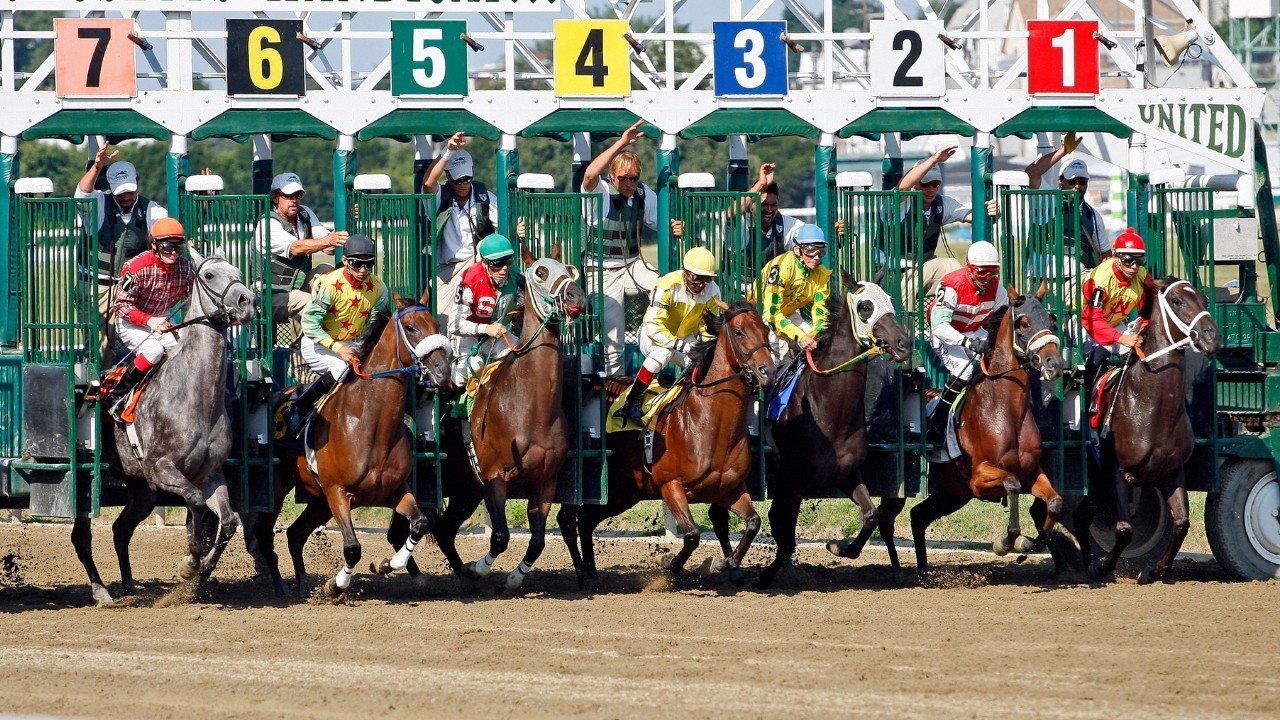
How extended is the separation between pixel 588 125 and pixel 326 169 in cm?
3430

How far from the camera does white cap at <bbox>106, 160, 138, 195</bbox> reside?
1199 cm

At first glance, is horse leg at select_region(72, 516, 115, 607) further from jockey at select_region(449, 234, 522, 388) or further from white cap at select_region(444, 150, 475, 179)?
white cap at select_region(444, 150, 475, 179)

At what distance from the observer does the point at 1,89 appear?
38.9 ft

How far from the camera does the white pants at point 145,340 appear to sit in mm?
11141

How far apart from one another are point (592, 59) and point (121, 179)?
124 inches

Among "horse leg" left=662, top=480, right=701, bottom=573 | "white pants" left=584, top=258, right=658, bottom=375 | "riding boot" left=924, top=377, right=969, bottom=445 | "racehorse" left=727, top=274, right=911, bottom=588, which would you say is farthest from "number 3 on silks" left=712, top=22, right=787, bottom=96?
"horse leg" left=662, top=480, right=701, bottom=573

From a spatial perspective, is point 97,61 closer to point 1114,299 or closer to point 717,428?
point 717,428

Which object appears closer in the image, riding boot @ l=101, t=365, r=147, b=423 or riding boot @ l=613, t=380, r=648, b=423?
riding boot @ l=101, t=365, r=147, b=423

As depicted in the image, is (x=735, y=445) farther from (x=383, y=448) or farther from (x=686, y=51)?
(x=686, y=51)

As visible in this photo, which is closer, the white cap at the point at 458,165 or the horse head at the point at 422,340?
the horse head at the point at 422,340

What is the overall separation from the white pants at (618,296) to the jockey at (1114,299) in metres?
2.89

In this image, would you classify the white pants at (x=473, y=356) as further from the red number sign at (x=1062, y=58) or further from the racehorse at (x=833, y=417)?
the red number sign at (x=1062, y=58)

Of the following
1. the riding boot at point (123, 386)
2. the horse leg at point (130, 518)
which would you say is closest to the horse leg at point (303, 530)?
the horse leg at point (130, 518)

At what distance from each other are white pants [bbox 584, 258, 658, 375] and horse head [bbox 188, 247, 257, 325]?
2485 millimetres
